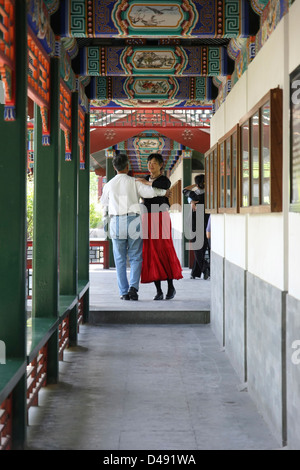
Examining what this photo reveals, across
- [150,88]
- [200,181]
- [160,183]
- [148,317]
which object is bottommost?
[148,317]

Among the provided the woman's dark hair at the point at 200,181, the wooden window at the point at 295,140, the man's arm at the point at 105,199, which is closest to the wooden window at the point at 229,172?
the wooden window at the point at 295,140

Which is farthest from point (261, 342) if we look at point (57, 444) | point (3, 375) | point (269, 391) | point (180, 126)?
point (180, 126)

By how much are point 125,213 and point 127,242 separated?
0.37 meters

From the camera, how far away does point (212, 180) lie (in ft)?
21.8

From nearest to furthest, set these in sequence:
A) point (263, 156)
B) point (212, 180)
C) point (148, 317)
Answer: point (263, 156)
point (212, 180)
point (148, 317)

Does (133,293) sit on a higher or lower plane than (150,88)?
lower

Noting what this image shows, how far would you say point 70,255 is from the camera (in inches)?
245

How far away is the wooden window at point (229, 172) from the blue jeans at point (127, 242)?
72.8 inches

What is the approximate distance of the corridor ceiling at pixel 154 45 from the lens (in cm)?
482

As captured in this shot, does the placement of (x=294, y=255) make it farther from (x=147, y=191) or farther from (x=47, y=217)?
(x=147, y=191)

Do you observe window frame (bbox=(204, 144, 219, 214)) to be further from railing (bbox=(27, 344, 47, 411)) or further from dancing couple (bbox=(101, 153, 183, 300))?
railing (bbox=(27, 344, 47, 411))

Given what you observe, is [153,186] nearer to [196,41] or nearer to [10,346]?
[196,41]

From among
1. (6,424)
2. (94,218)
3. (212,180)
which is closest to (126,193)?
(212,180)

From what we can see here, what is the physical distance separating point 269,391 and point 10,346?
4.80ft
